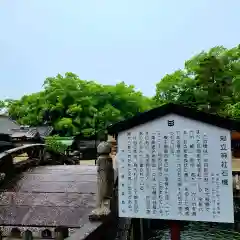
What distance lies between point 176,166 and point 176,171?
0.06 metres

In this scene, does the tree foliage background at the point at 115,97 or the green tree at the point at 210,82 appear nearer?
the green tree at the point at 210,82

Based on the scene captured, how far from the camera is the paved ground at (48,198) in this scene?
6977 mm

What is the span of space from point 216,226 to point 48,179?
16.7 ft

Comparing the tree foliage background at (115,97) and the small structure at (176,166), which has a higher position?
the tree foliage background at (115,97)

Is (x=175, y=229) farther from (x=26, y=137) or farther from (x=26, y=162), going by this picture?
(x=26, y=137)

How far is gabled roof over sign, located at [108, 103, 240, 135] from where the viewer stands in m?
4.21

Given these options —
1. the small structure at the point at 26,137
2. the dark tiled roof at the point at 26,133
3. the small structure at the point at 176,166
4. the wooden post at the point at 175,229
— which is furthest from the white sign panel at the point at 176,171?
the dark tiled roof at the point at 26,133

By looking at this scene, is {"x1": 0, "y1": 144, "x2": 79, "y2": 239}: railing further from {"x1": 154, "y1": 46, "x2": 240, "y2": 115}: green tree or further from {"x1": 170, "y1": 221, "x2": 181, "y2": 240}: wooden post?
{"x1": 154, "y1": 46, "x2": 240, "y2": 115}: green tree

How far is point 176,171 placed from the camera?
432 cm

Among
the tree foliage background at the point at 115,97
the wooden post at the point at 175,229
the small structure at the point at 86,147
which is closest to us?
the wooden post at the point at 175,229

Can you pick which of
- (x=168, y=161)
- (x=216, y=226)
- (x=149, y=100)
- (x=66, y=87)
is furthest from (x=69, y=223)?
(x=149, y=100)

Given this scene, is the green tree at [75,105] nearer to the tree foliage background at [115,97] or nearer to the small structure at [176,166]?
the tree foliage background at [115,97]

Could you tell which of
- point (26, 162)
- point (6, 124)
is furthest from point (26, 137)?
point (26, 162)

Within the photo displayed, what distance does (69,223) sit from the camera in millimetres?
6695
